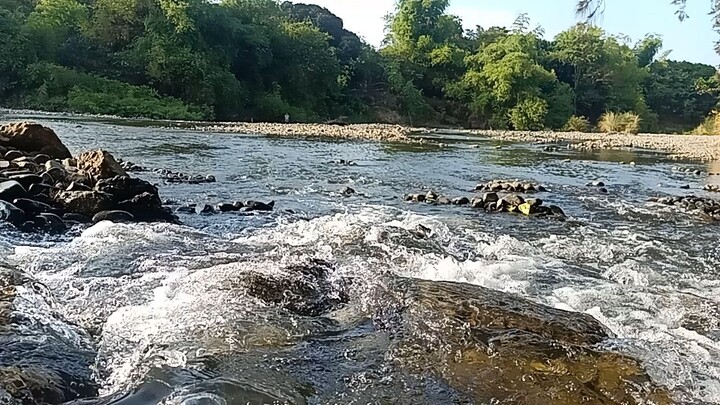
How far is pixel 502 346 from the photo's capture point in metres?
3.64

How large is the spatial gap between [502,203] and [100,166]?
601 cm

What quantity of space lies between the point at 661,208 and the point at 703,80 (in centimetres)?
5150

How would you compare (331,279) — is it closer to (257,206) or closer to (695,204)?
(257,206)

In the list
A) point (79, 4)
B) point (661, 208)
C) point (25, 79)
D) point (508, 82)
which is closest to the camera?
point (661, 208)

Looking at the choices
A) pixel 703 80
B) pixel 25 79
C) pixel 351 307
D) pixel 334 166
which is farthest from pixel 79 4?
pixel 703 80

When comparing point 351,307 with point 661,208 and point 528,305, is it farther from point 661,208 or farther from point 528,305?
point 661,208

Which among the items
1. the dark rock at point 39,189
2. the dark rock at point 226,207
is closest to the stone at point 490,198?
the dark rock at point 226,207

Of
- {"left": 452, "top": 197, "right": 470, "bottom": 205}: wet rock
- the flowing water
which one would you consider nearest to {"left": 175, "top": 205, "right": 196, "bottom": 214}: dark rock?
the flowing water

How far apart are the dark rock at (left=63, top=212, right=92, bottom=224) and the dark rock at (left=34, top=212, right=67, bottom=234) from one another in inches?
6.9

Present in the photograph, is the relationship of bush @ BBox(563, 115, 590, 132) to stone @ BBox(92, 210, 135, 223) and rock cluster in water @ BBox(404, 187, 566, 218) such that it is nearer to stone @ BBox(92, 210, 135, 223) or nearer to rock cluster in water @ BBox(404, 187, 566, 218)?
rock cluster in water @ BBox(404, 187, 566, 218)

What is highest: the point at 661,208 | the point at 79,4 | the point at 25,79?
the point at 79,4

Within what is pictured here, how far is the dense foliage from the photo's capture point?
32125mm

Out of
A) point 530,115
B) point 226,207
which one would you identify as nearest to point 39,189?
point 226,207

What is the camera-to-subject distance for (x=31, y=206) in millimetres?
7320
